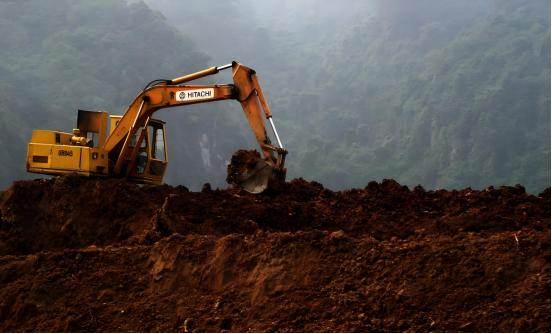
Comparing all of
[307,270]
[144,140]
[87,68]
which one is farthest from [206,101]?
[87,68]

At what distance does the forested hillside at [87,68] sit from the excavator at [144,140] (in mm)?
32503

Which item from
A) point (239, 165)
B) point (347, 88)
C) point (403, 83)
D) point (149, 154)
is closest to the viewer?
point (239, 165)

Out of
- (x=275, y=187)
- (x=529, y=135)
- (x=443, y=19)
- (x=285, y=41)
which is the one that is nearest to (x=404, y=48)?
(x=443, y=19)

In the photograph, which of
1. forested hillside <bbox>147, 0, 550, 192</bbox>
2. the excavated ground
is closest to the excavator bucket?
the excavated ground

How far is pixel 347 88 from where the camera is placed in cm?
8112

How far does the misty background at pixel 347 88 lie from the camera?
189 feet

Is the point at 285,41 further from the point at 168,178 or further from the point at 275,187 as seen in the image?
the point at 275,187

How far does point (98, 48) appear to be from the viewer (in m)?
70.9

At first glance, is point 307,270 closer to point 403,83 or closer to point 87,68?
point 87,68

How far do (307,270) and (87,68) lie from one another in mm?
61143

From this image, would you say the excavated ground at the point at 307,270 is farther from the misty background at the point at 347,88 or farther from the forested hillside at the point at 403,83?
the forested hillside at the point at 403,83

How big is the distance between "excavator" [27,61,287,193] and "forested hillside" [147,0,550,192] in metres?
37.6

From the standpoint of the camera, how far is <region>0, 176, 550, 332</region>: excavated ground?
835cm

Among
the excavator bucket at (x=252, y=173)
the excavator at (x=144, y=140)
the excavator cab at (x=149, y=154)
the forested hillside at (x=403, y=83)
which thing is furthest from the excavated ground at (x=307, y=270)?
the forested hillside at (x=403, y=83)
